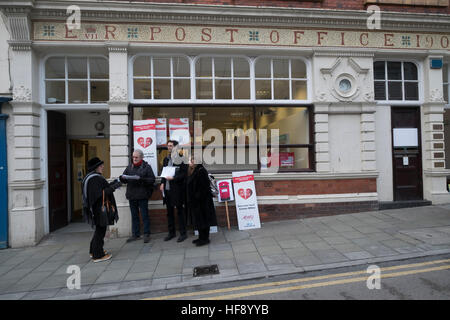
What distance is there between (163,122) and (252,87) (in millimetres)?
2673

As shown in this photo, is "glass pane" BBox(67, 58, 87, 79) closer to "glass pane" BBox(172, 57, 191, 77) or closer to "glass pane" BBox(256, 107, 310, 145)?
"glass pane" BBox(172, 57, 191, 77)

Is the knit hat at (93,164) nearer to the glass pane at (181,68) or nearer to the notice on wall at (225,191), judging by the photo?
the notice on wall at (225,191)

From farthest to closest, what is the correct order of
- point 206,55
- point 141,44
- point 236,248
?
point 206,55
point 141,44
point 236,248

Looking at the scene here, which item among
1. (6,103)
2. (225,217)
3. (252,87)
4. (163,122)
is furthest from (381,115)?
(6,103)

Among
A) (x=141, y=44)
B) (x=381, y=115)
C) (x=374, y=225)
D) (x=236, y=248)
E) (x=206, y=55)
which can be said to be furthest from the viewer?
(x=381, y=115)

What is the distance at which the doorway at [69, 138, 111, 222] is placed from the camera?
8.02 m

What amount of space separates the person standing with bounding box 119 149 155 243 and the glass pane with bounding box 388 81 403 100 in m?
7.43

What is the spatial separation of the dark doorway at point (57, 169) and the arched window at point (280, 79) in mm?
5759

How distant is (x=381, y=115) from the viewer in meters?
7.45

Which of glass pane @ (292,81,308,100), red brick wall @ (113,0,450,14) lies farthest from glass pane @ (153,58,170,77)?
glass pane @ (292,81,308,100)

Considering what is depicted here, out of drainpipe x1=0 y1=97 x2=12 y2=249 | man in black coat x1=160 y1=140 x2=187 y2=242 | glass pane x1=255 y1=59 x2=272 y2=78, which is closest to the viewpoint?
man in black coat x1=160 y1=140 x2=187 y2=242

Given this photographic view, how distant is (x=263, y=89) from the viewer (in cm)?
715

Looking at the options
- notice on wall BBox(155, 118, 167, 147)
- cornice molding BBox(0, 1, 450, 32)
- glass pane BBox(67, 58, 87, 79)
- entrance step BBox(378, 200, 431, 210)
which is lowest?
entrance step BBox(378, 200, 431, 210)

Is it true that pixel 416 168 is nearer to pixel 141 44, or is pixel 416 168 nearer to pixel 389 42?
pixel 389 42
